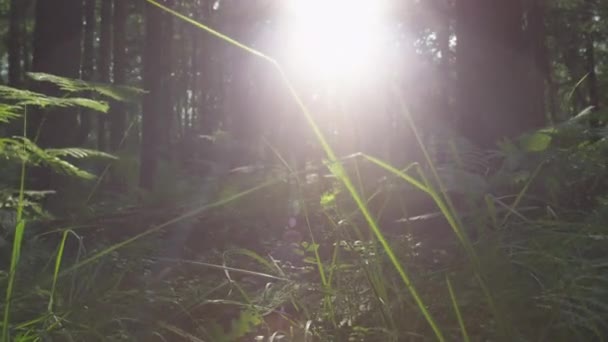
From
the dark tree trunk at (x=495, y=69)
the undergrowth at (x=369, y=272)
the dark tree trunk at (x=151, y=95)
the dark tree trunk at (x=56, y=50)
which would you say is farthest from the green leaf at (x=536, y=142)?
the dark tree trunk at (x=151, y=95)

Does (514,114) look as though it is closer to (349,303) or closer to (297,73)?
(349,303)

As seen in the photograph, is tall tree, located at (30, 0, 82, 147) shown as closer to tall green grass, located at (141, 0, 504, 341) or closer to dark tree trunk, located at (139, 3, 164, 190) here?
dark tree trunk, located at (139, 3, 164, 190)

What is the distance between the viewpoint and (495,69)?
19.2 feet

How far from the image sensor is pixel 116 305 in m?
2.24

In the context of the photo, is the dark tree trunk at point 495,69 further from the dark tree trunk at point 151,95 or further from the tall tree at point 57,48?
the dark tree trunk at point 151,95

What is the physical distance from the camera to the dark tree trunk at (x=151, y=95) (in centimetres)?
1074

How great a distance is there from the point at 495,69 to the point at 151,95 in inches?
264

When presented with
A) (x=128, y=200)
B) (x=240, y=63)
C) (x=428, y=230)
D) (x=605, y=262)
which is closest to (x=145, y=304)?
(x=605, y=262)

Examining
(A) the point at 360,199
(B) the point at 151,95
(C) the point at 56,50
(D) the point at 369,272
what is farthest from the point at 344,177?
(B) the point at 151,95

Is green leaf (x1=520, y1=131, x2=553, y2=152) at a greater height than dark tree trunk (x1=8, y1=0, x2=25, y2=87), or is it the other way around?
dark tree trunk (x1=8, y1=0, x2=25, y2=87)

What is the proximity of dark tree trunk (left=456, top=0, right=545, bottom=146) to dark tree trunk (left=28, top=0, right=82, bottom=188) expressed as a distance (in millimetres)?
4004

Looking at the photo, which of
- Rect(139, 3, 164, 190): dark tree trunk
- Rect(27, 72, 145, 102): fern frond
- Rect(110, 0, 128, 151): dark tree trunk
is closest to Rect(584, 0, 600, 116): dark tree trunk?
Rect(139, 3, 164, 190): dark tree trunk

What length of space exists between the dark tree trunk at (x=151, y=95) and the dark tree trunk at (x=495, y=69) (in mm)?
6075

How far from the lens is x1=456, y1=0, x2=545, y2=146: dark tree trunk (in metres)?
5.80
